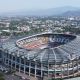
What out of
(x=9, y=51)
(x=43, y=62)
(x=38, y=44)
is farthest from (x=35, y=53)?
(x=38, y=44)

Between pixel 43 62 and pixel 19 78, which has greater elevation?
pixel 43 62

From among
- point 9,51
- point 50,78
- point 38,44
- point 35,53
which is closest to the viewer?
point 50,78

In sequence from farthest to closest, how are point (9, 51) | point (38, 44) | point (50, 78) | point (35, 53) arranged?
point (38, 44) → point (9, 51) → point (35, 53) → point (50, 78)

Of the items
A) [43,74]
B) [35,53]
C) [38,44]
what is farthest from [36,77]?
[38,44]

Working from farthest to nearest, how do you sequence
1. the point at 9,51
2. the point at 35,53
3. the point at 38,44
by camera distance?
the point at 38,44 → the point at 9,51 → the point at 35,53

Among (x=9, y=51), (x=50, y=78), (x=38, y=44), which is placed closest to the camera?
(x=50, y=78)

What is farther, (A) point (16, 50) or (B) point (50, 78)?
(A) point (16, 50)

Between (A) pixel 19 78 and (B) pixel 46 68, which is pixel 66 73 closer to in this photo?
(B) pixel 46 68

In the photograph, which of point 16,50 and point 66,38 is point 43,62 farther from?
point 66,38

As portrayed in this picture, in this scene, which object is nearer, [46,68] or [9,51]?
[46,68]
